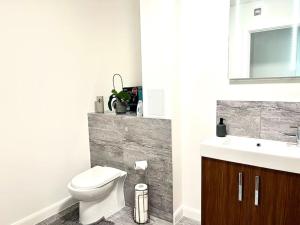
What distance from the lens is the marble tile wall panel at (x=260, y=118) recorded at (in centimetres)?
161

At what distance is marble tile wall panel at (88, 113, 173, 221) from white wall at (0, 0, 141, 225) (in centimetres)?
22

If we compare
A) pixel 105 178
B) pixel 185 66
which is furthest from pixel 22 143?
pixel 185 66

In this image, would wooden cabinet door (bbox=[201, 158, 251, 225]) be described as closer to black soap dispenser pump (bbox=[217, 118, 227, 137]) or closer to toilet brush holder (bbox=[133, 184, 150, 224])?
black soap dispenser pump (bbox=[217, 118, 227, 137])

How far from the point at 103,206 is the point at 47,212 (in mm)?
543

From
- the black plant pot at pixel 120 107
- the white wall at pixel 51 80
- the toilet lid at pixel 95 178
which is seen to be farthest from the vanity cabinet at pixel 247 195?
the white wall at pixel 51 80

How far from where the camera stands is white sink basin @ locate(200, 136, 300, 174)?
133 cm

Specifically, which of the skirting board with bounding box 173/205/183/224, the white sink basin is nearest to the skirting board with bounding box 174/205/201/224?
the skirting board with bounding box 173/205/183/224

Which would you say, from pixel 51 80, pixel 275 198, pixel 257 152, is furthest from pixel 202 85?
pixel 51 80

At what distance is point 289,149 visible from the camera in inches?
58.4

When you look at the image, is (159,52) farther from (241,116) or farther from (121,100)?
(241,116)

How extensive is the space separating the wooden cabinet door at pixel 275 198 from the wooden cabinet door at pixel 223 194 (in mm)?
51

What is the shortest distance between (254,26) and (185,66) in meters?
0.61

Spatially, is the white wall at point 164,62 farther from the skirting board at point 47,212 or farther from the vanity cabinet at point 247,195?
the skirting board at point 47,212

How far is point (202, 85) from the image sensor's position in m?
1.96
